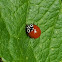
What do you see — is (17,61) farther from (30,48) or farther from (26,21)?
(26,21)

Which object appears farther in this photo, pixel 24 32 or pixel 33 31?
pixel 33 31

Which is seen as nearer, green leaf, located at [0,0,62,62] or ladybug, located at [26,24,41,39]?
green leaf, located at [0,0,62,62]

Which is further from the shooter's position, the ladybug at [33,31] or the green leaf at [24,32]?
the ladybug at [33,31]

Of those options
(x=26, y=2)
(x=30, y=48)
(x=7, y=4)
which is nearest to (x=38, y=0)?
(x=26, y=2)

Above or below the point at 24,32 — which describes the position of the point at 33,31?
below
